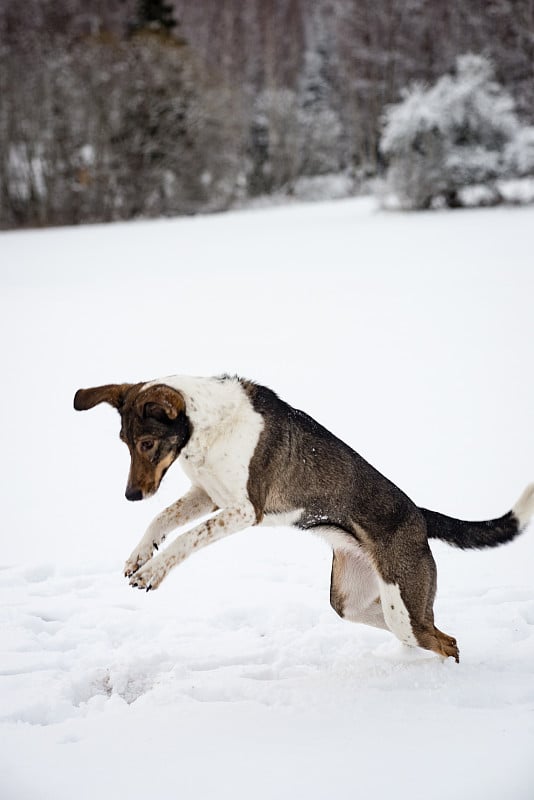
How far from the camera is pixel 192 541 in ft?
12.0

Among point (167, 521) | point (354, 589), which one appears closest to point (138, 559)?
point (167, 521)

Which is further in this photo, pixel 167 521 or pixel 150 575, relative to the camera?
pixel 167 521

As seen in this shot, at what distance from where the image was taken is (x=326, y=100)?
1510 inches

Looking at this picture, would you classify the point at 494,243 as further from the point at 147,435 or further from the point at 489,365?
the point at 147,435

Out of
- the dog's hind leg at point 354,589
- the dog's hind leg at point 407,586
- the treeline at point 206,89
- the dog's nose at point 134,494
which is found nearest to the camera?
the dog's nose at point 134,494

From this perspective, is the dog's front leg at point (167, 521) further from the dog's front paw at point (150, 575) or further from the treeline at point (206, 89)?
the treeline at point (206, 89)

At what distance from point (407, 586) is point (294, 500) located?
742 mm

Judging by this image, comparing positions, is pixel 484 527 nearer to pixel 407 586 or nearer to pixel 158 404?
pixel 407 586

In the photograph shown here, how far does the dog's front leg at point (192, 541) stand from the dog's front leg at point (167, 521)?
210 millimetres

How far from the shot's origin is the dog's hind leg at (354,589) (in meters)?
4.20

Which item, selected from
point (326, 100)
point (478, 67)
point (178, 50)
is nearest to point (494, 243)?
point (478, 67)

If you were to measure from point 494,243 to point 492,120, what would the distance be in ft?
18.1

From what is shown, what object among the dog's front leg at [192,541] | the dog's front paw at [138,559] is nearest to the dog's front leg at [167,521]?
the dog's front paw at [138,559]

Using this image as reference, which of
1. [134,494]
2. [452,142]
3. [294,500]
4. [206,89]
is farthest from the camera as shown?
[206,89]
